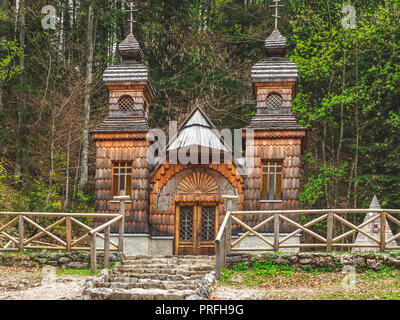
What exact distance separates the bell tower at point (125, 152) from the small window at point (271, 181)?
375cm

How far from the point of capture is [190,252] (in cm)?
1526

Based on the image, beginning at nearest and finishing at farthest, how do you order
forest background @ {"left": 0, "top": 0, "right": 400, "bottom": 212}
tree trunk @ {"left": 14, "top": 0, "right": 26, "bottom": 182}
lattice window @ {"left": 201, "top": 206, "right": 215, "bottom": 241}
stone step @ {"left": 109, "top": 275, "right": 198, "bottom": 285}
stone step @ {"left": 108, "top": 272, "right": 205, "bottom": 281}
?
1. stone step @ {"left": 109, "top": 275, "right": 198, "bottom": 285}
2. stone step @ {"left": 108, "top": 272, "right": 205, "bottom": 281}
3. lattice window @ {"left": 201, "top": 206, "right": 215, "bottom": 241}
4. forest background @ {"left": 0, "top": 0, "right": 400, "bottom": 212}
5. tree trunk @ {"left": 14, "top": 0, "right": 26, "bottom": 182}

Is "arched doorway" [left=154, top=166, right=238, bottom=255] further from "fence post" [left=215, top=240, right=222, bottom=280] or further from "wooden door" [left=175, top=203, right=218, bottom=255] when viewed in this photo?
"fence post" [left=215, top=240, right=222, bottom=280]

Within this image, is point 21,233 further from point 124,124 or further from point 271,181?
point 271,181

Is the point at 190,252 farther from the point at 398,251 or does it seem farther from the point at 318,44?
the point at 318,44

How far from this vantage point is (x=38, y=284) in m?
10.6

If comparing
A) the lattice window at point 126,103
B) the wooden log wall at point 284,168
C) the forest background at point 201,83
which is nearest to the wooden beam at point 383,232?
the wooden log wall at point 284,168

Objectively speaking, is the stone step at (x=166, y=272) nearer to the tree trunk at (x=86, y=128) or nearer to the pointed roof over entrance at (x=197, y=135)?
the pointed roof over entrance at (x=197, y=135)

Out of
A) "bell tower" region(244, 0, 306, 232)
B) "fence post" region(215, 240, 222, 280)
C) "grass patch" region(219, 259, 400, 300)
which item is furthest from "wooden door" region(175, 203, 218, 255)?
"fence post" region(215, 240, 222, 280)

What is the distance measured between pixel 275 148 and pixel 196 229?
3.60 metres

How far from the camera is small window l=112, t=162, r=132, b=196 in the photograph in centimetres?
1565

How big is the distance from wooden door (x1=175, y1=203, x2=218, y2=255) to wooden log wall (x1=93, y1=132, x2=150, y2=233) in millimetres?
1088
